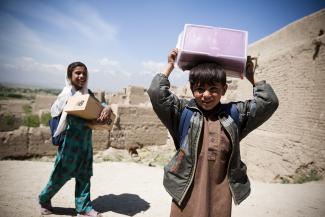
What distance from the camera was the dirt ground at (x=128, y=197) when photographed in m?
3.84

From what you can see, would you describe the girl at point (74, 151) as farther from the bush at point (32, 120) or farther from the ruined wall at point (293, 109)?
the bush at point (32, 120)

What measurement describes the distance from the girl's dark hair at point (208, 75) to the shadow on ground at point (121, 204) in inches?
110

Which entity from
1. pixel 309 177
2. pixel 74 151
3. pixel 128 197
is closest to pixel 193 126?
pixel 74 151

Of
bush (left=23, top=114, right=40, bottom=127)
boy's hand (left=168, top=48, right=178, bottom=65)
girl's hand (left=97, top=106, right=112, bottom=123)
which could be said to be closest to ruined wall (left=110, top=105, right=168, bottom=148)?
bush (left=23, top=114, right=40, bottom=127)

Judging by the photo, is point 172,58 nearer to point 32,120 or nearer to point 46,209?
point 46,209

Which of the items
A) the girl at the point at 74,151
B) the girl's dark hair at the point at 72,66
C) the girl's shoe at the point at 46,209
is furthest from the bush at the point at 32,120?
the girl's dark hair at the point at 72,66

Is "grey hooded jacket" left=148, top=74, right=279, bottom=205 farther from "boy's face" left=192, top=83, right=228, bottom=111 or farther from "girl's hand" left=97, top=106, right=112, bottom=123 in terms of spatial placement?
"girl's hand" left=97, top=106, right=112, bottom=123

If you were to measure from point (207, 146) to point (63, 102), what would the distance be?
2258mm

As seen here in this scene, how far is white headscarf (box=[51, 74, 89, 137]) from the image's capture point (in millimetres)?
3207

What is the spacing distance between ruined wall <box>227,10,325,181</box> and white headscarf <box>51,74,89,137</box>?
5419 mm

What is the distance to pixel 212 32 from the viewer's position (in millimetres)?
1776

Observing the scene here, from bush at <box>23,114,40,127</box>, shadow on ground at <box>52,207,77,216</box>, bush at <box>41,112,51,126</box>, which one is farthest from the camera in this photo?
bush at <box>41,112,51,126</box>

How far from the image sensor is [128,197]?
178 inches

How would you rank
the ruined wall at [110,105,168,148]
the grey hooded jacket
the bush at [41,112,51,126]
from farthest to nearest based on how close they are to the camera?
the bush at [41,112,51,126], the ruined wall at [110,105,168,148], the grey hooded jacket
